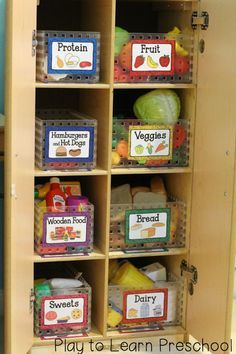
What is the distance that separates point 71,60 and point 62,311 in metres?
0.98

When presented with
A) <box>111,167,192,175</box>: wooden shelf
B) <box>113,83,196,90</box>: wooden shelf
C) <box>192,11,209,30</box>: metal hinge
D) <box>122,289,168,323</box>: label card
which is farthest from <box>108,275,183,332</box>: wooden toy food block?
<box>192,11,209,30</box>: metal hinge

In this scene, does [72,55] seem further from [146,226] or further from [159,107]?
[146,226]

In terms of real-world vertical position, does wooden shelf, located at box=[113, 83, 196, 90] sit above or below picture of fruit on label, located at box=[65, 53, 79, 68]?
below

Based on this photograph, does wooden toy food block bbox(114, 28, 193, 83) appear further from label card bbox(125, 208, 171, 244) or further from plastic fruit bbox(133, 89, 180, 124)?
label card bbox(125, 208, 171, 244)

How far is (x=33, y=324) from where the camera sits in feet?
9.28

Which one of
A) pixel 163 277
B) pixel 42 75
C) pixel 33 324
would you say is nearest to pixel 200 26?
pixel 42 75

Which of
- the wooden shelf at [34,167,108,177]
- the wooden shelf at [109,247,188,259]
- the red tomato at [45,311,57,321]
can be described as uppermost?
the wooden shelf at [34,167,108,177]

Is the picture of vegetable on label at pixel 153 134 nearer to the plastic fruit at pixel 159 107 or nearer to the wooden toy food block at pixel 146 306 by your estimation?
the plastic fruit at pixel 159 107

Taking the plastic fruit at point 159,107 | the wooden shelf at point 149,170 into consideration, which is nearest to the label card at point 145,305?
the wooden shelf at point 149,170

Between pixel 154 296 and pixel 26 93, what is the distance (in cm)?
103

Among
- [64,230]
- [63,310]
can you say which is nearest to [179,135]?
[64,230]

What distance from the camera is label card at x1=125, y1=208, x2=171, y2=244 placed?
2.91 m

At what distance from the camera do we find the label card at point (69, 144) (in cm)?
276

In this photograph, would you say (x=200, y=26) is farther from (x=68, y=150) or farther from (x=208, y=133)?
(x=68, y=150)
